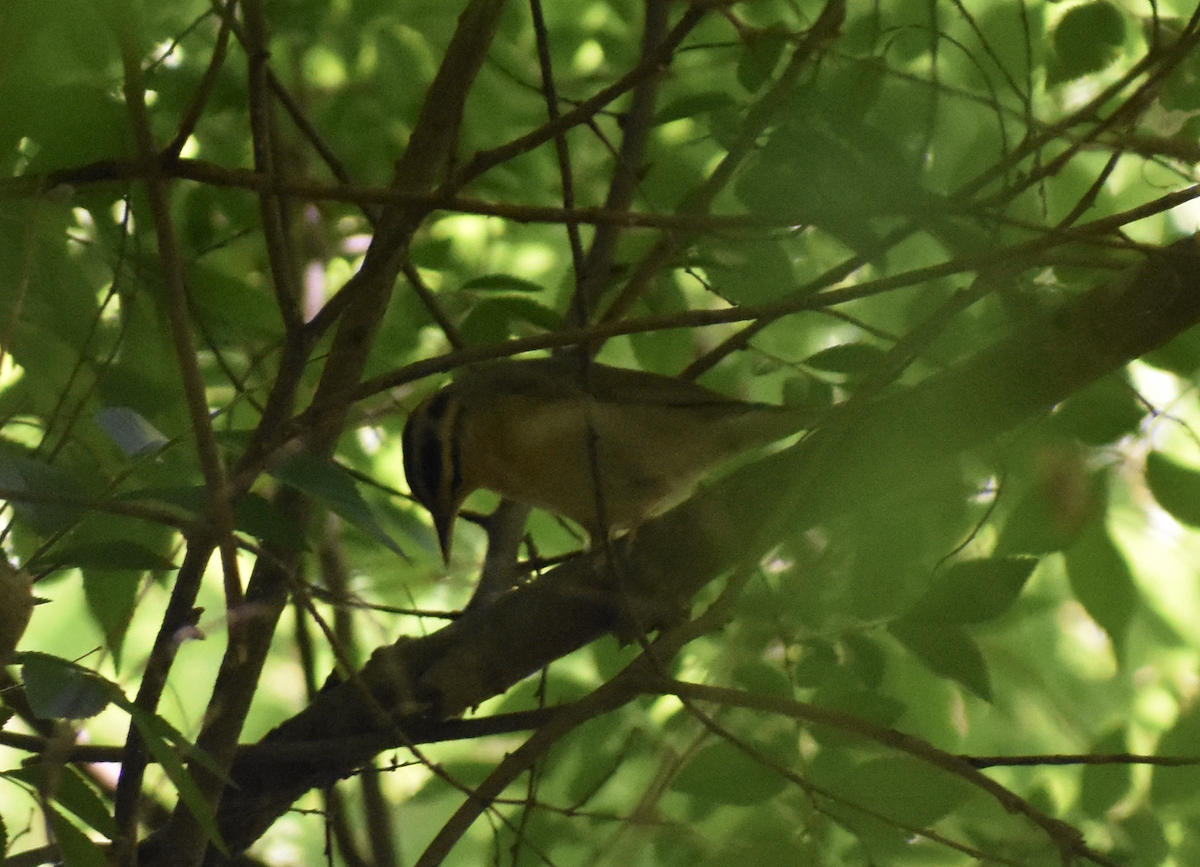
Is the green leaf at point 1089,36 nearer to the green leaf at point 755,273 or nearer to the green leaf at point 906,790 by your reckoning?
the green leaf at point 755,273

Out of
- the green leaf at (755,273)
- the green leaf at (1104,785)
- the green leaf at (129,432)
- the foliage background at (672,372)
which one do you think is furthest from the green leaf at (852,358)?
the green leaf at (129,432)

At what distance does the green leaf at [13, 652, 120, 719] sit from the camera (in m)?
1.01

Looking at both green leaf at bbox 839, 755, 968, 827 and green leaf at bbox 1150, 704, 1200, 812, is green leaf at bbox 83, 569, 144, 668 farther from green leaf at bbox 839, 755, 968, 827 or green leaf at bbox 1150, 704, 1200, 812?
green leaf at bbox 1150, 704, 1200, 812

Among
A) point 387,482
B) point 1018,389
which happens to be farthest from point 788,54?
point 387,482

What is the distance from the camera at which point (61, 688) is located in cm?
103

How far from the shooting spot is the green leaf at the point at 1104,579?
1698 millimetres

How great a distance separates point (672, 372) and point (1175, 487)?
899 mm

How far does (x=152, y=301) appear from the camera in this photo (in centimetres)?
180

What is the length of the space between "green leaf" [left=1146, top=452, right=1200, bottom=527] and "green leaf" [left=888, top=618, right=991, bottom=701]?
394 millimetres

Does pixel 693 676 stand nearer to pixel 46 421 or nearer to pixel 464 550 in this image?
pixel 464 550

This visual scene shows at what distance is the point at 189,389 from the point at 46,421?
529 millimetres

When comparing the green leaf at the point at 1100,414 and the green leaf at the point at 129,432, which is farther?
the green leaf at the point at 1100,414

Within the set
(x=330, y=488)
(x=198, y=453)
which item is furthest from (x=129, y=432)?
(x=330, y=488)

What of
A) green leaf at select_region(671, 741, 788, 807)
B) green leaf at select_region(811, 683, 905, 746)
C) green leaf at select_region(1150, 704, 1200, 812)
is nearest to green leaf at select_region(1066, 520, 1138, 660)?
green leaf at select_region(1150, 704, 1200, 812)
